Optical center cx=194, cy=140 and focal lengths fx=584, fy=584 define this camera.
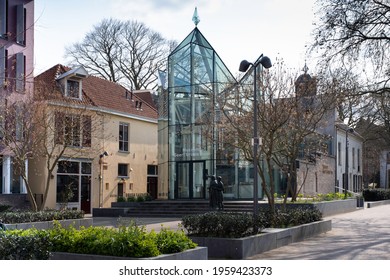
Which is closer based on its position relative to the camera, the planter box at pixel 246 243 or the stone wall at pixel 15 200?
the planter box at pixel 246 243

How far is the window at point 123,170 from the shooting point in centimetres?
3976

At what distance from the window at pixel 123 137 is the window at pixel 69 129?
14087mm

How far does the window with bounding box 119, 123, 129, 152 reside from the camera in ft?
132

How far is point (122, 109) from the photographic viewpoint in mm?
40781

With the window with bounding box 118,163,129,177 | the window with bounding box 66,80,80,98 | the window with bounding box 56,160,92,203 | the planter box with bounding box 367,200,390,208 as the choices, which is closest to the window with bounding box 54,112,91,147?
the window with bounding box 56,160,92,203

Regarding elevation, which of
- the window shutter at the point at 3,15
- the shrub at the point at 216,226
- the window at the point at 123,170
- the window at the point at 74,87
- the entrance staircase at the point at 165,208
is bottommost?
the entrance staircase at the point at 165,208

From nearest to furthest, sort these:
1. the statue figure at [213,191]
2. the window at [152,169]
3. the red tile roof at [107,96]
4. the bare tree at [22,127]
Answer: the bare tree at [22,127]
the statue figure at [213,191]
the red tile roof at [107,96]
the window at [152,169]

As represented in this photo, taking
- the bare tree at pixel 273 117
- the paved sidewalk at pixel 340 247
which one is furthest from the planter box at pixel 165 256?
the bare tree at pixel 273 117

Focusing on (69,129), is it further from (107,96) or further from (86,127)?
(107,96)

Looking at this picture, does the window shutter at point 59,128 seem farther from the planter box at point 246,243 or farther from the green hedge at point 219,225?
the planter box at point 246,243

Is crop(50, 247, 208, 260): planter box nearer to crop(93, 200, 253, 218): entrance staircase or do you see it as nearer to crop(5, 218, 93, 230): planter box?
crop(5, 218, 93, 230): planter box

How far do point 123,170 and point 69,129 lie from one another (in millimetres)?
15940

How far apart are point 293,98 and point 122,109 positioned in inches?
828

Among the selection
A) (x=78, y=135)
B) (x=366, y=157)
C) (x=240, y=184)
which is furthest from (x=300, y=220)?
(x=366, y=157)
